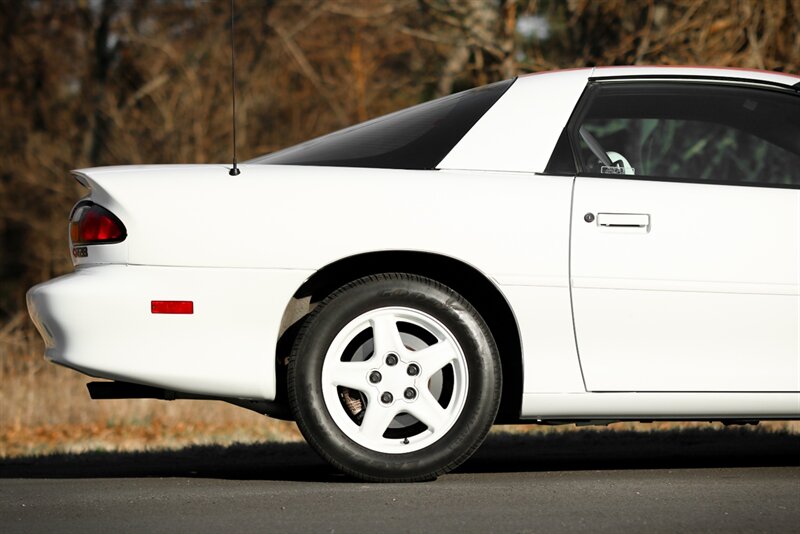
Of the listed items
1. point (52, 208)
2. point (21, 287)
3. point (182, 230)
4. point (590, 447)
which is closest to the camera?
point (182, 230)

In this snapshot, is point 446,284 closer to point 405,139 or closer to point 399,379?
point 399,379

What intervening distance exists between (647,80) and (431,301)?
4.27 feet

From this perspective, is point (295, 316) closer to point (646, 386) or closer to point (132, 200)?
point (132, 200)

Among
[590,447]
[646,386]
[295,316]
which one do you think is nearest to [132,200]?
[295,316]

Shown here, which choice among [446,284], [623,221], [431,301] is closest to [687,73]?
[623,221]

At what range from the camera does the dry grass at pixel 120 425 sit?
7.73 metres

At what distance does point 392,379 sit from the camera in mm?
4680

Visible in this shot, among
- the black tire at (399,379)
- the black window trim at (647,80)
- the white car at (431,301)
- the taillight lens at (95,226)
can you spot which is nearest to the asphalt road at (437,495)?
the black tire at (399,379)

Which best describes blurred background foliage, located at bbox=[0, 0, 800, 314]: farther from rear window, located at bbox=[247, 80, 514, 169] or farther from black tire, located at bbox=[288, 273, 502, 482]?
black tire, located at bbox=[288, 273, 502, 482]

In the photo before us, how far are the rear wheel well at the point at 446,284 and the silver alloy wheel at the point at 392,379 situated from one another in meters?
0.20

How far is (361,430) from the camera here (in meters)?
4.69

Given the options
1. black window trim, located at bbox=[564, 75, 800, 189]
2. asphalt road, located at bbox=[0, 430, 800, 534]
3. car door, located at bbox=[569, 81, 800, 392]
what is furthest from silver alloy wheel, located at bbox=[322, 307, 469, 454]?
black window trim, located at bbox=[564, 75, 800, 189]

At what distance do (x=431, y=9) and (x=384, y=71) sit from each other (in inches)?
345

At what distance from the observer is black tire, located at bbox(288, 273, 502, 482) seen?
466cm
